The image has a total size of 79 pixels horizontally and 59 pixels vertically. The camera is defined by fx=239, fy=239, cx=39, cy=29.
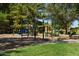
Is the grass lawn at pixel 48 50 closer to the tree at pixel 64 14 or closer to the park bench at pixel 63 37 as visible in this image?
the park bench at pixel 63 37

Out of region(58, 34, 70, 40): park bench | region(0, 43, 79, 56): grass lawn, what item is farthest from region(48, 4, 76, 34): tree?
region(0, 43, 79, 56): grass lawn

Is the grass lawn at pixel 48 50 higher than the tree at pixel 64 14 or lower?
lower

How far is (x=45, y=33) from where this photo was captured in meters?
5.26

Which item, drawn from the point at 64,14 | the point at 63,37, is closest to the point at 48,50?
the point at 63,37

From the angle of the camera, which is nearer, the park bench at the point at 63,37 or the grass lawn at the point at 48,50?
the grass lawn at the point at 48,50

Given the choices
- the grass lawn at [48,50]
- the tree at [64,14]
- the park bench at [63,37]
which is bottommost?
the grass lawn at [48,50]

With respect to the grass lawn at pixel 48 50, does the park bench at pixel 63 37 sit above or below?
above

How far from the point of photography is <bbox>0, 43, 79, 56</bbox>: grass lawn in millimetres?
5035

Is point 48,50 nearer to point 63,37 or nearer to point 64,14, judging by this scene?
point 63,37

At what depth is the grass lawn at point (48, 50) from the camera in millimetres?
5035

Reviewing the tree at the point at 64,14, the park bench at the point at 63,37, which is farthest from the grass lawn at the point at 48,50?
the tree at the point at 64,14

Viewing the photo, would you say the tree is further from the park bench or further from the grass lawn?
the grass lawn

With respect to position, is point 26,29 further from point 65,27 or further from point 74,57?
point 74,57

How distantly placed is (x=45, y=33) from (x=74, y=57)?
2.71ft
